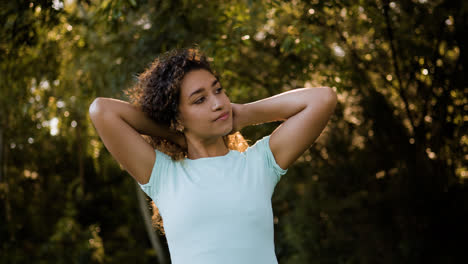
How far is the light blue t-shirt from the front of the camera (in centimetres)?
157

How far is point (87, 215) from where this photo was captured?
677 centimetres

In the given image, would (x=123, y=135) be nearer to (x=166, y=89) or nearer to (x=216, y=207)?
(x=166, y=89)

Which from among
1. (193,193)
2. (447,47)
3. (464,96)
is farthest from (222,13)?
(193,193)

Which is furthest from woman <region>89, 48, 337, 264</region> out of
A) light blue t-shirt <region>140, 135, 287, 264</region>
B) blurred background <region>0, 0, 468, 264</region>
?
blurred background <region>0, 0, 468, 264</region>

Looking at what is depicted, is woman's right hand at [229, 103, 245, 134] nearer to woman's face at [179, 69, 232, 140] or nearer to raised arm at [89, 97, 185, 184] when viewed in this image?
woman's face at [179, 69, 232, 140]

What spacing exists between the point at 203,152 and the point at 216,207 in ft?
0.83

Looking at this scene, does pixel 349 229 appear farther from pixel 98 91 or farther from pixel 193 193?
pixel 193 193

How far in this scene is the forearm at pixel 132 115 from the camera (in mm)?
1634

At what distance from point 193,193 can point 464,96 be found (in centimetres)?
277

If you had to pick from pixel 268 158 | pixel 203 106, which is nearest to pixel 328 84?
pixel 268 158

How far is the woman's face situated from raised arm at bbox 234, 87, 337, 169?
0.51 ft

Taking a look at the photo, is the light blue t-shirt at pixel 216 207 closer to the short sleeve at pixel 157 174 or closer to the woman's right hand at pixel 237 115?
the short sleeve at pixel 157 174

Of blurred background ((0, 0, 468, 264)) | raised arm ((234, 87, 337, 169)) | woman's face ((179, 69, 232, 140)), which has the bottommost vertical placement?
blurred background ((0, 0, 468, 264))

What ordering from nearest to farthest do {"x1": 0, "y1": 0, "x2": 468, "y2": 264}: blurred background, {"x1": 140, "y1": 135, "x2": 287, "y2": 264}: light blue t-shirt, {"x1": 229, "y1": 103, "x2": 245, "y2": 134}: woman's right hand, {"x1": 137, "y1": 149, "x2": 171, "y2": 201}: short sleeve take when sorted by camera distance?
{"x1": 140, "y1": 135, "x2": 287, "y2": 264}: light blue t-shirt → {"x1": 137, "y1": 149, "x2": 171, "y2": 201}: short sleeve → {"x1": 229, "y1": 103, "x2": 245, "y2": 134}: woman's right hand → {"x1": 0, "y1": 0, "x2": 468, "y2": 264}: blurred background
